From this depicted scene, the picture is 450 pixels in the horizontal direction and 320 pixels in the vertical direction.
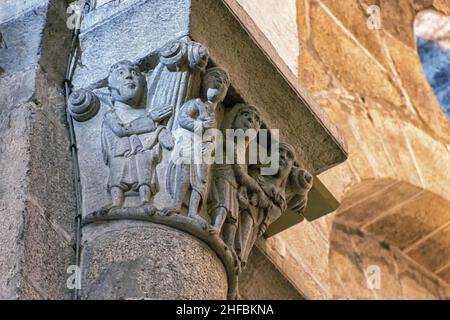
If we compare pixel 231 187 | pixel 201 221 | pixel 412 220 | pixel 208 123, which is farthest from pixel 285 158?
pixel 412 220

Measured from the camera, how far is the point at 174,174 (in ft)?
9.43

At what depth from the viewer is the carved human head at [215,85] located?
3035mm

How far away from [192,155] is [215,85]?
22cm

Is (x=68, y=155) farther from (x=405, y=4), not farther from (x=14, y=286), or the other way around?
(x=405, y=4)

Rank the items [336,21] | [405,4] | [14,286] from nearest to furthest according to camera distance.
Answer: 1. [14,286]
2. [336,21]
3. [405,4]

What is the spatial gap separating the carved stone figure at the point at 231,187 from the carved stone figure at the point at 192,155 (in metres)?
0.07

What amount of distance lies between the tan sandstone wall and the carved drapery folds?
4.29 ft

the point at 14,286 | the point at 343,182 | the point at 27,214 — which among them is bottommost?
the point at 14,286

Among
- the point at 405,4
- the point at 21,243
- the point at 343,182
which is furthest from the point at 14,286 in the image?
the point at 405,4

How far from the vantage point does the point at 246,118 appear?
3.16 m

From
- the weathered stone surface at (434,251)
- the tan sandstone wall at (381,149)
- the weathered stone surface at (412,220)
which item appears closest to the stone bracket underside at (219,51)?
the tan sandstone wall at (381,149)

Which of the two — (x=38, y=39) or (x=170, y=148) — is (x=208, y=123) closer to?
(x=170, y=148)

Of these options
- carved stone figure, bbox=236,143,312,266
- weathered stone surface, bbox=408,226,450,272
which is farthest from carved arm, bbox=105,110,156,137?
weathered stone surface, bbox=408,226,450,272

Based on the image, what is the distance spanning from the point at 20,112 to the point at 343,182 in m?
1.74
